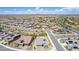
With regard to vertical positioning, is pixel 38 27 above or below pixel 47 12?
below

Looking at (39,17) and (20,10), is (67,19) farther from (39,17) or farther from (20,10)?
(20,10)

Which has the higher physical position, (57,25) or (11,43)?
(57,25)
